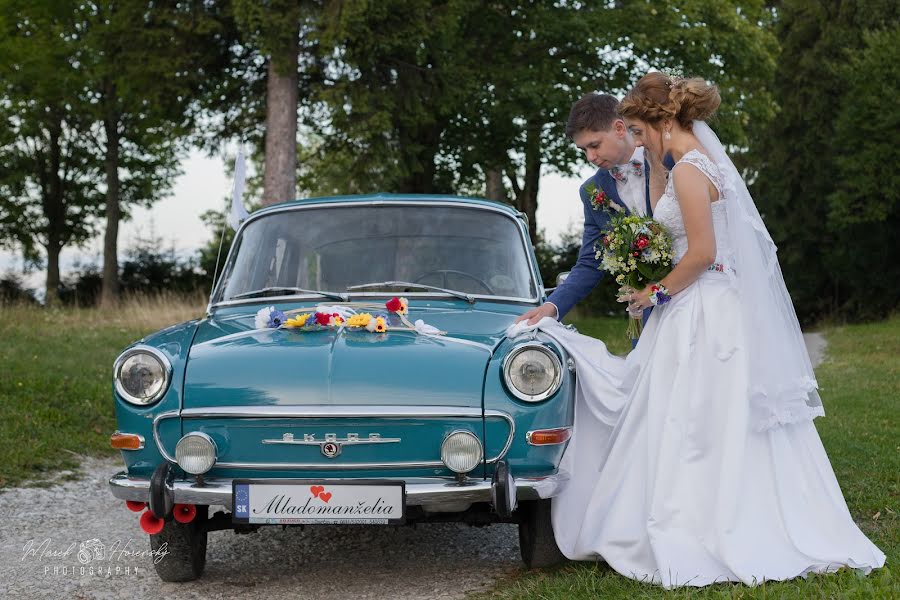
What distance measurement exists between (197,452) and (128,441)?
Result: 1.10ft

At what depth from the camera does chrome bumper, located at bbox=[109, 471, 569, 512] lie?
13.6 feet

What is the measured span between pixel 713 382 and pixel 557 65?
60.4ft

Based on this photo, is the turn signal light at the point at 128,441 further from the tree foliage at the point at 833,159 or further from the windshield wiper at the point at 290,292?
the tree foliage at the point at 833,159

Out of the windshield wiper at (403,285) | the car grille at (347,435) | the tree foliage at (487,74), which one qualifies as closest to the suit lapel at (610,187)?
the windshield wiper at (403,285)

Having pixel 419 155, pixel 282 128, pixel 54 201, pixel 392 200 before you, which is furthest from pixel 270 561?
pixel 54 201

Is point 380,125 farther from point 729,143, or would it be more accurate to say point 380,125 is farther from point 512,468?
point 512,468

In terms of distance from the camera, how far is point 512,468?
4.26 meters

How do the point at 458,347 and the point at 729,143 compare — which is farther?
the point at 729,143

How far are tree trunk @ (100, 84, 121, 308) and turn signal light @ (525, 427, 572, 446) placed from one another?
21.8 m

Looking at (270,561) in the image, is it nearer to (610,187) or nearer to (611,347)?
(610,187)

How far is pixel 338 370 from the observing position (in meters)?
4.29

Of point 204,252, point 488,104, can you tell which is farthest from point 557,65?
point 204,252

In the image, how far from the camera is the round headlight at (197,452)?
4223 millimetres

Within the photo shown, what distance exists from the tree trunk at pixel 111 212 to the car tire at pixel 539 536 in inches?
845
